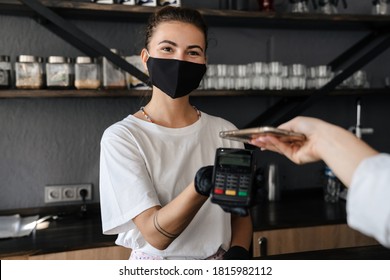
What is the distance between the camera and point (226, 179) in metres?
1.08

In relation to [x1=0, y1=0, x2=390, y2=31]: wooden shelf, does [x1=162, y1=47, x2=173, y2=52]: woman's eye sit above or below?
below

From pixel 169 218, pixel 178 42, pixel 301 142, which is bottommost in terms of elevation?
pixel 169 218

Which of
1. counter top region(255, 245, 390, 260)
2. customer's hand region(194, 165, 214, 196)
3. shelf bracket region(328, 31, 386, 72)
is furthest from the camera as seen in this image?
shelf bracket region(328, 31, 386, 72)

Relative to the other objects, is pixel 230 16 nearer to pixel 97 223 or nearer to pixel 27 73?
pixel 27 73

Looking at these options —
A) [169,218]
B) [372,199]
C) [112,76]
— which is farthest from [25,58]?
[372,199]

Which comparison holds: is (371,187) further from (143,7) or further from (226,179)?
(143,7)

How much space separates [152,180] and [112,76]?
36.5 inches

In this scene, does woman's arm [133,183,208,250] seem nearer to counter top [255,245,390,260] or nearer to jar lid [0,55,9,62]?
counter top [255,245,390,260]

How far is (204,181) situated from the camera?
44.8 inches

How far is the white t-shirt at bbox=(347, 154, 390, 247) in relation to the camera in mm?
695

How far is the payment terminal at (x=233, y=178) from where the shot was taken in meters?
1.05

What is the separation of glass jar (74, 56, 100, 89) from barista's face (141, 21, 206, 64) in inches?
28.2

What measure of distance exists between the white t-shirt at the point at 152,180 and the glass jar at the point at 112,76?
2.44 ft

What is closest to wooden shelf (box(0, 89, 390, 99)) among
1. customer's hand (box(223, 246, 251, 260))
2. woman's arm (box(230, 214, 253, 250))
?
woman's arm (box(230, 214, 253, 250))
